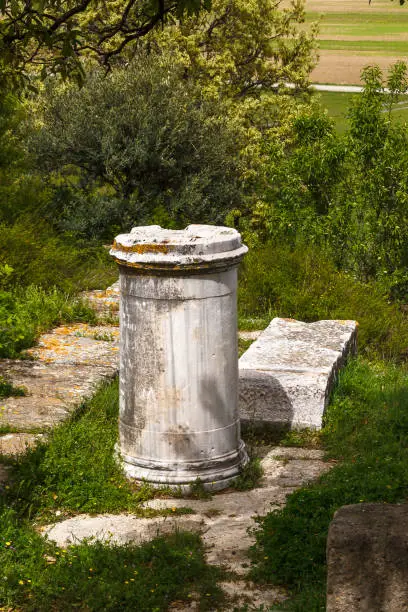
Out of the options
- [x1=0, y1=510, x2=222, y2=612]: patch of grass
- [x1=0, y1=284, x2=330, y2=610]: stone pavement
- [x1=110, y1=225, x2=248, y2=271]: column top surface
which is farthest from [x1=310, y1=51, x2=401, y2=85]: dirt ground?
[x1=0, y1=510, x2=222, y2=612]: patch of grass

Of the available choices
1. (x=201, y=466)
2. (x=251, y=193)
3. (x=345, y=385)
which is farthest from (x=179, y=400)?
(x=251, y=193)

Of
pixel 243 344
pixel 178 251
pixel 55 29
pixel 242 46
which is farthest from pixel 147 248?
pixel 242 46

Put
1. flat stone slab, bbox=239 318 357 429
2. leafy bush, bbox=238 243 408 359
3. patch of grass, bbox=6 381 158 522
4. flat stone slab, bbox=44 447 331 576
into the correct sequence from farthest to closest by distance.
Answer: leafy bush, bbox=238 243 408 359, flat stone slab, bbox=239 318 357 429, patch of grass, bbox=6 381 158 522, flat stone slab, bbox=44 447 331 576

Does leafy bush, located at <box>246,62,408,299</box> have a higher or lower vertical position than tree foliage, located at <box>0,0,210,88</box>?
lower

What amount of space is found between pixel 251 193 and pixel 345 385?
28.1 ft

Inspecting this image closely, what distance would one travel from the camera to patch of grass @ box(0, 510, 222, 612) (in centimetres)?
477

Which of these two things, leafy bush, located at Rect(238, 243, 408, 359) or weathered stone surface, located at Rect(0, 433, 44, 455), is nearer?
weathered stone surface, located at Rect(0, 433, 44, 455)

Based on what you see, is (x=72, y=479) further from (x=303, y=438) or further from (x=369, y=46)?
(x=369, y=46)

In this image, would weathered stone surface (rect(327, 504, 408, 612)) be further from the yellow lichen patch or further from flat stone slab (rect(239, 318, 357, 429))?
flat stone slab (rect(239, 318, 357, 429))

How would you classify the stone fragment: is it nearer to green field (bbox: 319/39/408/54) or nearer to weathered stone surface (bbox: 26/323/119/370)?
weathered stone surface (bbox: 26/323/119/370)

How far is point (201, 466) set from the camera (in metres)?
6.25

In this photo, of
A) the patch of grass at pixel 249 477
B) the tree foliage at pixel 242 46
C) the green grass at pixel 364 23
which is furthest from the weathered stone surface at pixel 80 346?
the green grass at pixel 364 23

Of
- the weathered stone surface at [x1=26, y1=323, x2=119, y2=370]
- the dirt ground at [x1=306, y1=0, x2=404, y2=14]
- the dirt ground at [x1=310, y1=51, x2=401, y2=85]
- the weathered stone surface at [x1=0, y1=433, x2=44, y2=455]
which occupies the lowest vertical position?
the weathered stone surface at [x1=26, y1=323, x2=119, y2=370]

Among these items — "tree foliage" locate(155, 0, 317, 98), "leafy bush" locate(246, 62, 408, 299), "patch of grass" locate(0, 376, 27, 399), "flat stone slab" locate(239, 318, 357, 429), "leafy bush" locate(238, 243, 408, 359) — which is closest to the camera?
"flat stone slab" locate(239, 318, 357, 429)
